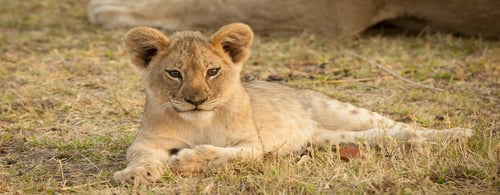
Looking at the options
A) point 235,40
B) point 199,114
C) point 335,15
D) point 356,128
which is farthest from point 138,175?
point 335,15

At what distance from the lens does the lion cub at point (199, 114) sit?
4.02 m

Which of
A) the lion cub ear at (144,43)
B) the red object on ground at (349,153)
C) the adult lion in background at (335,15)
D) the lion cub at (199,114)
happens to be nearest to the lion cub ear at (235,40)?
the lion cub at (199,114)

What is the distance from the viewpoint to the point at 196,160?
400 centimetres

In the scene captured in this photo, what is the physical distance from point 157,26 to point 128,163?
434 cm

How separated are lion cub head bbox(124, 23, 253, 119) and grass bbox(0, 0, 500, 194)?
1.14ft

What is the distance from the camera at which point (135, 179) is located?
3840 mm

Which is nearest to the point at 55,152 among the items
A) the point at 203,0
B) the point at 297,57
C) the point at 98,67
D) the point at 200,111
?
the point at 200,111

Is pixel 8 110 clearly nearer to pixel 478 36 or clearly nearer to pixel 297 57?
pixel 297 57

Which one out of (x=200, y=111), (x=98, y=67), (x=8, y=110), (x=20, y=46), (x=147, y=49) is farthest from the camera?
(x=20, y=46)

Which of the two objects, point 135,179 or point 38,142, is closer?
point 135,179

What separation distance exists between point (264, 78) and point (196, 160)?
8.77 feet

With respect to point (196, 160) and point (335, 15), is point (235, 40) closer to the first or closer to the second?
point (196, 160)

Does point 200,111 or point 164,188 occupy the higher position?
point 200,111

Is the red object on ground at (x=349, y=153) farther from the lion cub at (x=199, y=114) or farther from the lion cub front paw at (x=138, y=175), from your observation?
the lion cub front paw at (x=138, y=175)
